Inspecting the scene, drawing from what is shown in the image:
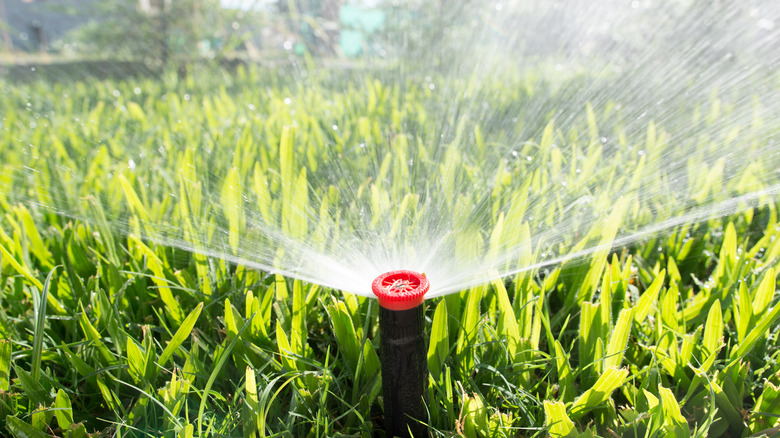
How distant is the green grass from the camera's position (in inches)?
37.7

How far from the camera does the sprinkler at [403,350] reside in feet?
2.47

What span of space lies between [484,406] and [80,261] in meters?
1.18

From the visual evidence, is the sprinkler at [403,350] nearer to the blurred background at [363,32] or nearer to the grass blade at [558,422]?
the grass blade at [558,422]

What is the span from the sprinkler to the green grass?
63 millimetres

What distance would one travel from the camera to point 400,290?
761 mm

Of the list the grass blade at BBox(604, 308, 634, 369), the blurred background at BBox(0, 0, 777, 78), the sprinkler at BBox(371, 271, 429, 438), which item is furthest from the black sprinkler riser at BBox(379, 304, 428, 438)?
the blurred background at BBox(0, 0, 777, 78)

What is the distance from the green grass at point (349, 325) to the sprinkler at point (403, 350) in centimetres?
6

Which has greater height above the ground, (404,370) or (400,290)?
(400,290)

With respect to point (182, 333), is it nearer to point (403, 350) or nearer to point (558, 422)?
point (403, 350)

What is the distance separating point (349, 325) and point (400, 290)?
324 mm

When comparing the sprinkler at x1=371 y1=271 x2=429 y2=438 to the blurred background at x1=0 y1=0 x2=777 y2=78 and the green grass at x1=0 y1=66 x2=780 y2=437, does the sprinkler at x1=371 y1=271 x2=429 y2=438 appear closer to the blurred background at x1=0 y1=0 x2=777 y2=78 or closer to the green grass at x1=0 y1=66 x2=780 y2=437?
the green grass at x1=0 y1=66 x2=780 y2=437

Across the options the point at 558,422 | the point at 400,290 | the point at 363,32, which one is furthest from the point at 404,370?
the point at 363,32

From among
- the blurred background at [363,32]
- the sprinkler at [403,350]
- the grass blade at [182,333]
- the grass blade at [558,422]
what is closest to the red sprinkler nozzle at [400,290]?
the sprinkler at [403,350]

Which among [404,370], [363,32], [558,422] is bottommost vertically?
[558,422]
